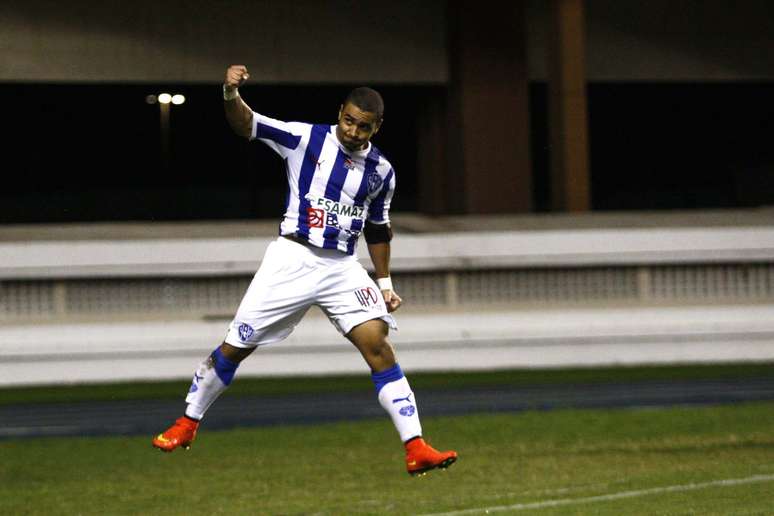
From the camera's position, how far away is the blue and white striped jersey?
6508 mm

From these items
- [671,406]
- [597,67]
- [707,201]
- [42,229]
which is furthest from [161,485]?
[707,201]

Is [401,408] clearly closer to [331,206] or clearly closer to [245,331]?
[245,331]

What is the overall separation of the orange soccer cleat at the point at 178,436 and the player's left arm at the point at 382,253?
1.09m

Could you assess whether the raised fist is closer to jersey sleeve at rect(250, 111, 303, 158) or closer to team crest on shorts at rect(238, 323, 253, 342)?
jersey sleeve at rect(250, 111, 303, 158)

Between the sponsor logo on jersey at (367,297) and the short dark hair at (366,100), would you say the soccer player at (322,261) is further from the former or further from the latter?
the short dark hair at (366,100)

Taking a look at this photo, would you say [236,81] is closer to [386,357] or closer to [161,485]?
[386,357]

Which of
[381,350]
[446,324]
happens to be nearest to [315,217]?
[381,350]

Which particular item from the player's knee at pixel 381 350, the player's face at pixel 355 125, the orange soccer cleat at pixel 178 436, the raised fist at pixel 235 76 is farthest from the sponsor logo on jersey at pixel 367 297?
the raised fist at pixel 235 76

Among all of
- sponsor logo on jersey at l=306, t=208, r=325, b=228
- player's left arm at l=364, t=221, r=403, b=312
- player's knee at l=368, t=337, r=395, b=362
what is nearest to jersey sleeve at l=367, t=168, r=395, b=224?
player's left arm at l=364, t=221, r=403, b=312

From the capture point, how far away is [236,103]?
6.38m

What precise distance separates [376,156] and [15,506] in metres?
2.76

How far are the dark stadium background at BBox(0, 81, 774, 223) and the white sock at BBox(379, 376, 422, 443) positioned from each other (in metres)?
16.9

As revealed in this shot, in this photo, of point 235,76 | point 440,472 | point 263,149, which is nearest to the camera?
point 235,76

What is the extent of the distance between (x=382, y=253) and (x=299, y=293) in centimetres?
56
